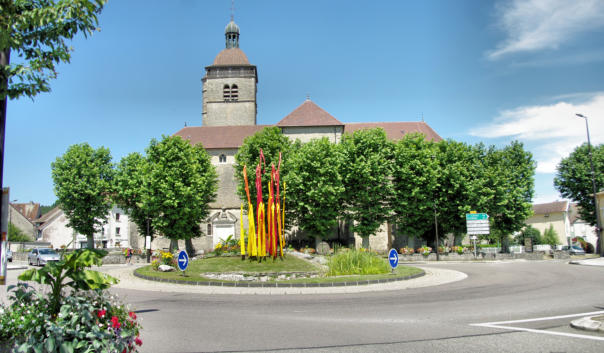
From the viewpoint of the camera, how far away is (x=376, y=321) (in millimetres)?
8750

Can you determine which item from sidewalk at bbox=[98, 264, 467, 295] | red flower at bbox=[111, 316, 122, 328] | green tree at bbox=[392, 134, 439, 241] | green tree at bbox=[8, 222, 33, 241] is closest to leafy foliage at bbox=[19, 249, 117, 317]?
red flower at bbox=[111, 316, 122, 328]

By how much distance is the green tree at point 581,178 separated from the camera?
1650 inches

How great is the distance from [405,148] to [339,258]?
2047 cm

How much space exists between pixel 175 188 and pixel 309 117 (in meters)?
20.4

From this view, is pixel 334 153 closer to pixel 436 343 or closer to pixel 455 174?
pixel 455 174

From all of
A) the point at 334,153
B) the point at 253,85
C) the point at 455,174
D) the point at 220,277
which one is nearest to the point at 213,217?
the point at 334,153

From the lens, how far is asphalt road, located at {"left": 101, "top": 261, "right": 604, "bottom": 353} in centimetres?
661

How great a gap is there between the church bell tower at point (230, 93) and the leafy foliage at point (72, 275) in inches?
2217

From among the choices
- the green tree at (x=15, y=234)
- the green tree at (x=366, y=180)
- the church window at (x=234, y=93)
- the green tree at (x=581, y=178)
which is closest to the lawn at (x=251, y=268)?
the green tree at (x=366, y=180)

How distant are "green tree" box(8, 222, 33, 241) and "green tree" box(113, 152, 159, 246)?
31149mm

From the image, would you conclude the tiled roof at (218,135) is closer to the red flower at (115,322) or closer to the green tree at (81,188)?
the green tree at (81,188)

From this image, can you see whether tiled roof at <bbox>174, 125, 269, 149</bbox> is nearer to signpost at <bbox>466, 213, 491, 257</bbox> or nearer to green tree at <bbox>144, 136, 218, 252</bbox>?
green tree at <bbox>144, 136, 218, 252</bbox>

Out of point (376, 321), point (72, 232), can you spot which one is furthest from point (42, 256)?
point (72, 232)

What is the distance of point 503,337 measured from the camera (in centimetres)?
699
